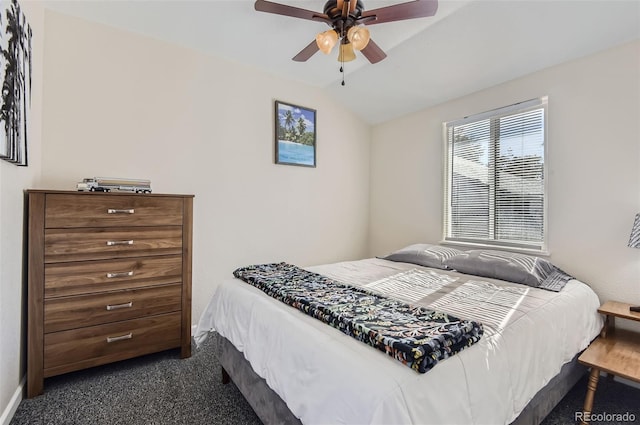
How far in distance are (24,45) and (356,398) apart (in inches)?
98.7

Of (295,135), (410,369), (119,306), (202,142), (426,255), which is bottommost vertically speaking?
(119,306)

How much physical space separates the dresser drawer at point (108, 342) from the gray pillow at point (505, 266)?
2372 mm

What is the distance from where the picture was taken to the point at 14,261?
5.61ft

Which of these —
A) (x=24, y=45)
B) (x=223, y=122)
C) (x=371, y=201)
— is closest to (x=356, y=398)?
(x=24, y=45)

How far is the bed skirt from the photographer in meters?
1.35

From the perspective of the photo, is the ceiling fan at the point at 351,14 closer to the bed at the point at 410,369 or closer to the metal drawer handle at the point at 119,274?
the bed at the point at 410,369

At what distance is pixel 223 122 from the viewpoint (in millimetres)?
2990

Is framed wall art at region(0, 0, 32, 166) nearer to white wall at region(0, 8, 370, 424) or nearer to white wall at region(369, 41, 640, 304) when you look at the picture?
white wall at region(0, 8, 370, 424)

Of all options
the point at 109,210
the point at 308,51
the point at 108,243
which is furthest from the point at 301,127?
the point at 108,243

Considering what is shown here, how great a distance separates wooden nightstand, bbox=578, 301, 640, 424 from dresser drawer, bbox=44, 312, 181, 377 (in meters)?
2.66

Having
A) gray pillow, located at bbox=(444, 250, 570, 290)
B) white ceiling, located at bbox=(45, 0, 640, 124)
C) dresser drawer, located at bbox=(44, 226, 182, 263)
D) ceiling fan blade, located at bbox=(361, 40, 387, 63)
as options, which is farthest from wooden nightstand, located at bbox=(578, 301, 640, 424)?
dresser drawer, located at bbox=(44, 226, 182, 263)

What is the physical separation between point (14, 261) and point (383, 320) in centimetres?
206

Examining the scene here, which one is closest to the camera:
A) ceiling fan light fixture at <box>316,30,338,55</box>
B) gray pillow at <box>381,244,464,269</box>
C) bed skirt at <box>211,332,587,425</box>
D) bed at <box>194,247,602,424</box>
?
bed at <box>194,247,602,424</box>

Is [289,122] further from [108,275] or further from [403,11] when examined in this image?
[108,275]
